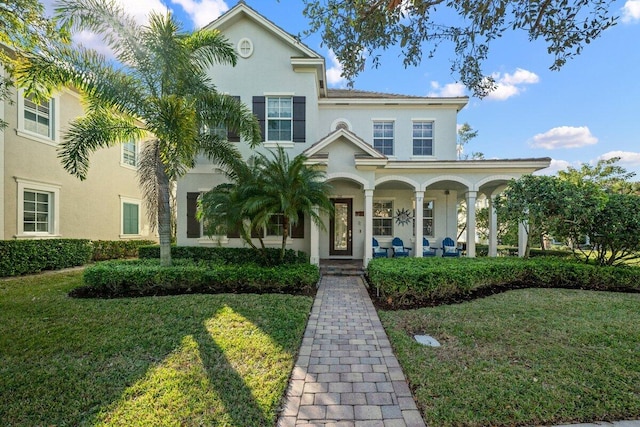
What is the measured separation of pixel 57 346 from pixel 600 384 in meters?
7.80

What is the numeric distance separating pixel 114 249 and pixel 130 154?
575 cm

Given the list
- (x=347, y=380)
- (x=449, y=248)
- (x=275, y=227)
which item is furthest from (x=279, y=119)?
(x=347, y=380)

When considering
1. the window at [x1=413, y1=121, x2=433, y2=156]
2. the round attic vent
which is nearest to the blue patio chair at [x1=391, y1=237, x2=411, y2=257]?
the window at [x1=413, y1=121, x2=433, y2=156]

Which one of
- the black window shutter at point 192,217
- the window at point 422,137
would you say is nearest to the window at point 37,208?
the black window shutter at point 192,217

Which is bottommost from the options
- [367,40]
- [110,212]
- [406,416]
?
[406,416]

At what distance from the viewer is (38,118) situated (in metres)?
11.6

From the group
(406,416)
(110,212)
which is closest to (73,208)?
(110,212)

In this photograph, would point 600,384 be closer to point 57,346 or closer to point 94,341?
point 94,341

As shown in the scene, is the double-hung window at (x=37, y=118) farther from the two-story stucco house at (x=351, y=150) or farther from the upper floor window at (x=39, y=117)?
the two-story stucco house at (x=351, y=150)

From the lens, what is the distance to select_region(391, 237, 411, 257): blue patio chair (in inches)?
504

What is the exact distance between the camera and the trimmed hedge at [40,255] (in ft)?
32.1

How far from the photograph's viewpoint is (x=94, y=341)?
4742 millimetres

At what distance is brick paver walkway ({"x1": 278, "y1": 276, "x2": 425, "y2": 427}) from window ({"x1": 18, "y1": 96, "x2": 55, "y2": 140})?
13635 millimetres

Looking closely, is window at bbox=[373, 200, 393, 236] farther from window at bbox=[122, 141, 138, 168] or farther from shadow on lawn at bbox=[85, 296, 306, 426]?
window at bbox=[122, 141, 138, 168]
